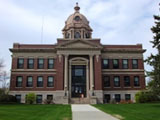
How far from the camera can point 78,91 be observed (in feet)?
134

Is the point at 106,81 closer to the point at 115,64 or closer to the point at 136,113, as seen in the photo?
the point at 115,64

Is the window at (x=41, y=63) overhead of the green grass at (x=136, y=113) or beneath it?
overhead

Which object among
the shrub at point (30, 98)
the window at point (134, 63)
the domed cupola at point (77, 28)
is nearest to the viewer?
the shrub at point (30, 98)

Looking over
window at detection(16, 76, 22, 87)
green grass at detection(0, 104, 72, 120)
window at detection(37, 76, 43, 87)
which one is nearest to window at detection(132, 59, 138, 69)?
window at detection(37, 76, 43, 87)

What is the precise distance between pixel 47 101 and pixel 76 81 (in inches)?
291

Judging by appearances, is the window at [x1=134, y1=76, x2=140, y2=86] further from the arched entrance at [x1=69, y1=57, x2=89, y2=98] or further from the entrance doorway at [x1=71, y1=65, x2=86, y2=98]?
the entrance doorway at [x1=71, y1=65, x2=86, y2=98]

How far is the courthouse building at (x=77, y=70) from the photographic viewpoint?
40656mm

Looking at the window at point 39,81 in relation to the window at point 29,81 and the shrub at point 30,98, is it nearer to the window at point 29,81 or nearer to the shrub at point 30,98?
the window at point 29,81

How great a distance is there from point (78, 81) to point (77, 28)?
56.5 ft

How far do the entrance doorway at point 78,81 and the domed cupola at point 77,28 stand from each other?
12300mm

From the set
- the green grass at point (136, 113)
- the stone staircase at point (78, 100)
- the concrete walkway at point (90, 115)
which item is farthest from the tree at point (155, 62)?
the stone staircase at point (78, 100)

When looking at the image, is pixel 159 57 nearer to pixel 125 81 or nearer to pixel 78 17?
pixel 125 81

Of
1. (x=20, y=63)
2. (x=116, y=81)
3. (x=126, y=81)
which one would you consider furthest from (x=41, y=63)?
(x=126, y=81)

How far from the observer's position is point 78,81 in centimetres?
4147
